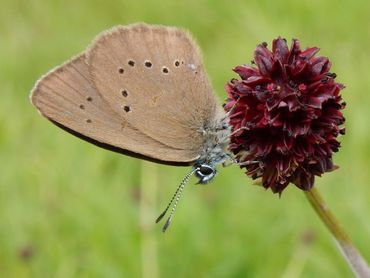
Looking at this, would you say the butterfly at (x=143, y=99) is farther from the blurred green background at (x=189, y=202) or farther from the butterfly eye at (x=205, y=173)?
the blurred green background at (x=189, y=202)

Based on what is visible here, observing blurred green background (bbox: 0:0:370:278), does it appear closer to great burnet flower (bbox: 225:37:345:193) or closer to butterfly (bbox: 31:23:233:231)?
butterfly (bbox: 31:23:233:231)

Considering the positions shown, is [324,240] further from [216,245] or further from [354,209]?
[216,245]

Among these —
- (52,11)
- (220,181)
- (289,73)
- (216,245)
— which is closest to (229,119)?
(289,73)

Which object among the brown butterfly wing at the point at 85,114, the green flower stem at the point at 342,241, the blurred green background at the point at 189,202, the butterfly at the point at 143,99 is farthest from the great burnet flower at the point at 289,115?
the blurred green background at the point at 189,202

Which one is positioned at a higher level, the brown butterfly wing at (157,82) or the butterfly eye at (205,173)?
the brown butterfly wing at (157,82)

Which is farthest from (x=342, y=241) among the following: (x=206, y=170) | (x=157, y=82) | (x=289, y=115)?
(x=157, y=82)

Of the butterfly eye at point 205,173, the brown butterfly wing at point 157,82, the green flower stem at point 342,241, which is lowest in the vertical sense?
the green flower stem at point 342,241

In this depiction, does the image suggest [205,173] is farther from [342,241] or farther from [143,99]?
[342,241]
